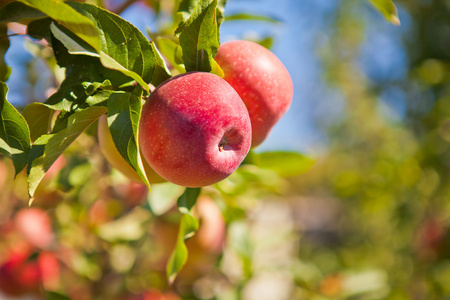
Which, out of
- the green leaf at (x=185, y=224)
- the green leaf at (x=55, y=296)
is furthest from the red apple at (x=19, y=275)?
the green leaf at (x=185, y=224)

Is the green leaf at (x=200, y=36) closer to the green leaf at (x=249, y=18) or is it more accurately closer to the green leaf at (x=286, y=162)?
the green leaf at (x=249, y=18)

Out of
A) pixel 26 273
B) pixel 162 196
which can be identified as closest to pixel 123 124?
pixel 162 196

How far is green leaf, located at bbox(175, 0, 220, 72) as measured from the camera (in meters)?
0.45

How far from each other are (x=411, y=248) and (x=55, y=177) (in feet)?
5.00

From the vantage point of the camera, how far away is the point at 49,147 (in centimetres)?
44

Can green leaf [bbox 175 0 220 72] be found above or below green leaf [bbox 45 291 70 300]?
above

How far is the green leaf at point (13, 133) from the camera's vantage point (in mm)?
454

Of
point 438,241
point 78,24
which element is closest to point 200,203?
point 78,24

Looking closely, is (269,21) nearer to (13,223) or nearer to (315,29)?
(13,223)

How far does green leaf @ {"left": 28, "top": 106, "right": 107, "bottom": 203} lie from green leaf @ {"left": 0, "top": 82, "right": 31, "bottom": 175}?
0.5 inches

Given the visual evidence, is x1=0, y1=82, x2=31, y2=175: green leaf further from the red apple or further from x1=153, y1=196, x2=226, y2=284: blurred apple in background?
the red apple

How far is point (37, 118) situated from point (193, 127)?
0.19 meters

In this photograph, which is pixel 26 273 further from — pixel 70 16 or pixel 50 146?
pixel 70 16

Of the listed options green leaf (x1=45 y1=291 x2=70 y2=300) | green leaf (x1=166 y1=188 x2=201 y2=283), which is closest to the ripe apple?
green leaf (x1=166 y1=188 x2=201 y2=283)
